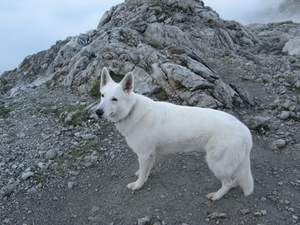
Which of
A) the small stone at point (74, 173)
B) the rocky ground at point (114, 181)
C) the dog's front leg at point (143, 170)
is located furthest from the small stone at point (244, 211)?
the small stone at point (74, 173)

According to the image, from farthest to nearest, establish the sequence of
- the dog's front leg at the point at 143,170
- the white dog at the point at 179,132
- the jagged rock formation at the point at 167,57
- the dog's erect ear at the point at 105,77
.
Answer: the jagged rock formation at the point at 167,57, the dog's erect ear at the point at 105,77, the dog's front leg at the point at 143,170, the white dog at the point at 179,132

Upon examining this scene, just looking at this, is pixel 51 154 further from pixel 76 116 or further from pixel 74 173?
pixel 76 116

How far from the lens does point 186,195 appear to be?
7.12 m

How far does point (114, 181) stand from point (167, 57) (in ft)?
27.9

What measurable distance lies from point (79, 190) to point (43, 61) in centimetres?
1744

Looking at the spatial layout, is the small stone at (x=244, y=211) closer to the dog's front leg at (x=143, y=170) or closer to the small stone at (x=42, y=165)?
the dog's front leg at (x=143, y=170)

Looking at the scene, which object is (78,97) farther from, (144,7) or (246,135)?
(144,7)

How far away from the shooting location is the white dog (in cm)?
598

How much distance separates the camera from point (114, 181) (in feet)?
26.0

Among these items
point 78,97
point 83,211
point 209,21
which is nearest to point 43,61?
point 78,97

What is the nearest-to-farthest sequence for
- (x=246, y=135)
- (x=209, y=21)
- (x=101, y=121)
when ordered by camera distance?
(x=246, y=135)
(x=101, y=121)
(x=209, y=21)

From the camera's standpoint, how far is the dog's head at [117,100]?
6.43 m

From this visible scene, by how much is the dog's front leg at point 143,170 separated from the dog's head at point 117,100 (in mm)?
1245

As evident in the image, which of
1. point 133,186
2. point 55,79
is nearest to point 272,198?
point 133,186
